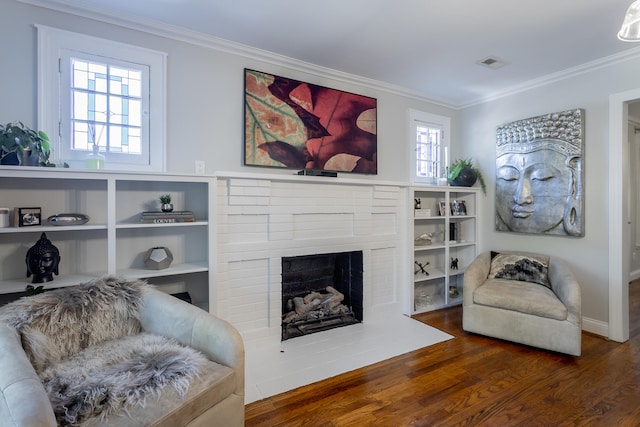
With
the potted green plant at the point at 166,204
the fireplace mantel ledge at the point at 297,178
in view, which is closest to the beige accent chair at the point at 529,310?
the fireplace mantel ledge at the point at 297,178

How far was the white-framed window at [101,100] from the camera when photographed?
202cm

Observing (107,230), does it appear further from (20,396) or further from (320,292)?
(320,292)

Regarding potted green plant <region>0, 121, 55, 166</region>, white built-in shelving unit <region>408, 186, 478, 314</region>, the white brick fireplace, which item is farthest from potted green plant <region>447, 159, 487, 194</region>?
potted green plant <region>0, 121, 55, 166</region>

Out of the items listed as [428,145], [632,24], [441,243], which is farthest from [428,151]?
[632,24]

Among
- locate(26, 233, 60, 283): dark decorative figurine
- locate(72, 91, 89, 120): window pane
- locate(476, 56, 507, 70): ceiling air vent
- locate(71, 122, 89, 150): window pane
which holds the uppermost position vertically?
locate(476, 56, 507, 70): ceiling air vent

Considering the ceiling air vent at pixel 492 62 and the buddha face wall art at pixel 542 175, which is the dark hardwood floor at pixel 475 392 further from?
the ceiling air vent at pixel 492 62

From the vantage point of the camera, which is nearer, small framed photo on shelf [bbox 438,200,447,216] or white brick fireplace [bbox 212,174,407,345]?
white brick fireplace [bbox 212,174,407,345]

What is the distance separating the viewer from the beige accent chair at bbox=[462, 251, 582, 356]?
242 centimetres

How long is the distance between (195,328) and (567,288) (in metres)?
2.83

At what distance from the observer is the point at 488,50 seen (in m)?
2.65

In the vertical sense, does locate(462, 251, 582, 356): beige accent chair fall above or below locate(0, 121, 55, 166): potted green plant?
below

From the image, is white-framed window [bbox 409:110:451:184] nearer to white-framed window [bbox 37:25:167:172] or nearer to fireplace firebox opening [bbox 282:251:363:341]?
fireplace firebox opening [bbox 282:251:363:341]

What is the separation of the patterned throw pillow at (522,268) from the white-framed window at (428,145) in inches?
47.4

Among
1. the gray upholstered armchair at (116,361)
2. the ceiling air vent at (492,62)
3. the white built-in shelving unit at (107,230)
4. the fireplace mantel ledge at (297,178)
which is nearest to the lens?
the gray upholstered armchair at (116,361)
